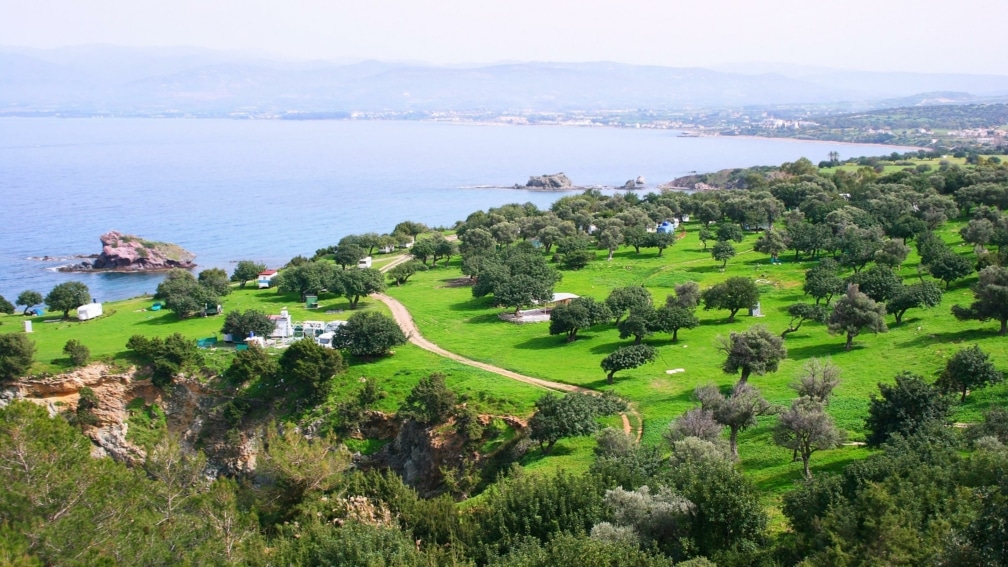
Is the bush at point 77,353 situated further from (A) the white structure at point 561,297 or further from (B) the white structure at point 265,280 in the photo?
(A) the white structure at point 561,297

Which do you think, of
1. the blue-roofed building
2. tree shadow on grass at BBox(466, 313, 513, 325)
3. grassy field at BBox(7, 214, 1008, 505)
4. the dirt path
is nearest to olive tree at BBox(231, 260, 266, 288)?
grassy field at BBox(7, 214, 1008, 505)

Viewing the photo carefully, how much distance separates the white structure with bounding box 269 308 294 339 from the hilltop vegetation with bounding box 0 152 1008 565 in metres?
5.32

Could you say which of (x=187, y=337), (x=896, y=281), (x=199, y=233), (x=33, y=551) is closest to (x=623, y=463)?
(x=33, y=551)

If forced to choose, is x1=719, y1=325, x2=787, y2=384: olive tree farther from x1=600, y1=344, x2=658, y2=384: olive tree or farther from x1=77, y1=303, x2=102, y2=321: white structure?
x1=77, y1=303, x2=102, y2=321: white structure

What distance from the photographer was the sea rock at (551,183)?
7288 inches

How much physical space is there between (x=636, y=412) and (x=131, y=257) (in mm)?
85167

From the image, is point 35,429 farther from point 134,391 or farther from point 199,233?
point 199,233

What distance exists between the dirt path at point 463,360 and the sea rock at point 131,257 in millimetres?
51004

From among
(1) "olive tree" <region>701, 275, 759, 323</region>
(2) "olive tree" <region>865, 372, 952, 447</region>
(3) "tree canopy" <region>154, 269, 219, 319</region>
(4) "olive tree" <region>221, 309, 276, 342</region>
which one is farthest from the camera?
(3) "tree canopy" <region>154, 269, 219, 319</region>

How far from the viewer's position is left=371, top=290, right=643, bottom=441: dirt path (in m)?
42.1

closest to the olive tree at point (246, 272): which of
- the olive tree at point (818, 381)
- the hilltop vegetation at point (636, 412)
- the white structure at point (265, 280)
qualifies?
the white structure at point (265, 280)

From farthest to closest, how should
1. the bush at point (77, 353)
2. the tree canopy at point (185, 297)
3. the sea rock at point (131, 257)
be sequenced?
the sea rock at point (131, 257)
the tree canopy at point (185, 297)
the bush at point (77, 353)

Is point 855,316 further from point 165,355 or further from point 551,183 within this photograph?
point 551,183

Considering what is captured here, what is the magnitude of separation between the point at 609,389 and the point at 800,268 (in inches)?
1363
